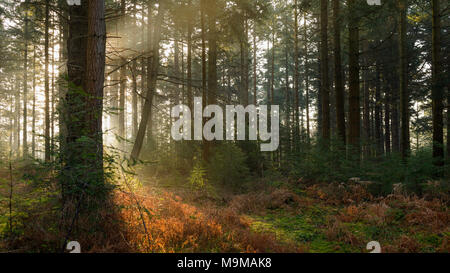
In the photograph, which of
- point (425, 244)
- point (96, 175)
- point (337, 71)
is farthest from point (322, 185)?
point (96, 175)

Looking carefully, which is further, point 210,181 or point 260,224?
point 210,181

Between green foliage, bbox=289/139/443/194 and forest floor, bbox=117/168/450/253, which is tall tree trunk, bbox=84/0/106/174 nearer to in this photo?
forest floor, bbox=117/168/450/253

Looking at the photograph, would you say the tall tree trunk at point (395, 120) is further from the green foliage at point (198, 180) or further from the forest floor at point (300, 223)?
the green foliage at point (198, 180)

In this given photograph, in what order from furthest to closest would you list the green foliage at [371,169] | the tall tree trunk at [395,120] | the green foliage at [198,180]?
the tall tree trunk at [395,120], the green foliage at [198,180], the green foliage at [371,169]

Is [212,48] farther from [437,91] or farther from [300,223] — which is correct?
[437,91]

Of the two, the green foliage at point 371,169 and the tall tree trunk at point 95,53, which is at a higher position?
the tall tree trunk at point 95,53

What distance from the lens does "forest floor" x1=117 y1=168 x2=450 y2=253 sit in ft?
13.0

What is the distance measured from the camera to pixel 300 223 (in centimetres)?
569

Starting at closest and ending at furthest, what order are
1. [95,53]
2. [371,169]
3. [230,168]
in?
[95,53], [371,169], [230,168]

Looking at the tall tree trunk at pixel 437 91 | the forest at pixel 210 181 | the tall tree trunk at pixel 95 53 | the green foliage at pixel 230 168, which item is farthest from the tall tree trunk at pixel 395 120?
the tall tree trunk at pixel 95 53

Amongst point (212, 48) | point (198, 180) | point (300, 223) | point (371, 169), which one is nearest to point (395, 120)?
point (371, 169)

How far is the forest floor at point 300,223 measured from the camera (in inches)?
156

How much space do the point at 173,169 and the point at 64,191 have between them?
1038cm

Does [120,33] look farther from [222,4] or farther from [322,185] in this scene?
[322,185]
